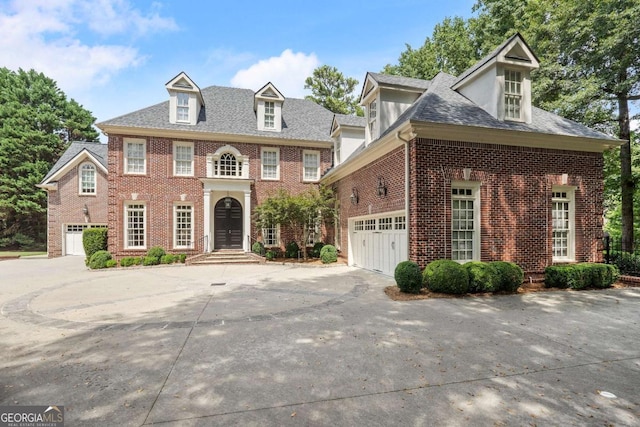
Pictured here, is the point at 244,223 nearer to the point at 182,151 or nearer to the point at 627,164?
the point at 182,151

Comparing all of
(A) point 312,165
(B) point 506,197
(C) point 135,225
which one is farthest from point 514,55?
(C) point 135,225

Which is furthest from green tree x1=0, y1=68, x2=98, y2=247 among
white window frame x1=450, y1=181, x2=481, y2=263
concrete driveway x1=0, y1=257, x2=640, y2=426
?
white window frame x1=450, y1=181, x2=481, y2=263

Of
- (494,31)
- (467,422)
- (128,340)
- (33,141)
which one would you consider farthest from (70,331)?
(33,141)

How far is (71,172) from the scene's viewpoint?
66.7 ft

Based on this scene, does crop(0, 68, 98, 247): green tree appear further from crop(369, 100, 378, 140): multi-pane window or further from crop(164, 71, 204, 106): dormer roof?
crop(369, 100, 378, 140): multi-pane window

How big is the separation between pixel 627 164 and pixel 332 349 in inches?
657

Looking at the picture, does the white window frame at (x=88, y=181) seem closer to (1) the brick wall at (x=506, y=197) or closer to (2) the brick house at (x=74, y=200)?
(2) the brick house at (x=74, y=200)

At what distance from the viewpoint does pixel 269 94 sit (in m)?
17.2

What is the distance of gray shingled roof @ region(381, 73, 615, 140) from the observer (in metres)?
8.96

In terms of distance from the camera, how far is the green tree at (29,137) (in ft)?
88.0

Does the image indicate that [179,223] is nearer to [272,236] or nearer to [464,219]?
[272,236]

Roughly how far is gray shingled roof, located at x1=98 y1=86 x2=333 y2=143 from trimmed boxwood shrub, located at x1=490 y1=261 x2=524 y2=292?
1151 centimetres

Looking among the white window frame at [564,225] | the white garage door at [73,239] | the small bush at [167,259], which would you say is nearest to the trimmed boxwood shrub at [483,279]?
the white window frame at [564,225]

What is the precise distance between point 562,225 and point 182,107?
17266 mm
